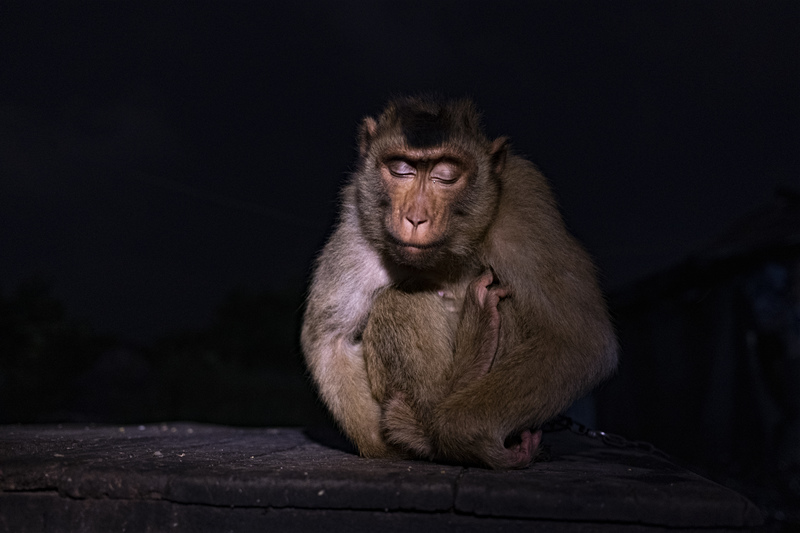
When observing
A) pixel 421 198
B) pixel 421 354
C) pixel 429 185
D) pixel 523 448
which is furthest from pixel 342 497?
pixel 429 185

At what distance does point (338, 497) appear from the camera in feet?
8.64

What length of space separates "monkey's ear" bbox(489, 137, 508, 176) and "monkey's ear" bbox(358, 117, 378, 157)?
25.0 inches

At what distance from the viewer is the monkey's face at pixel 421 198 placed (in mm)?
3088

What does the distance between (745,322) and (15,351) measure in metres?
11.7

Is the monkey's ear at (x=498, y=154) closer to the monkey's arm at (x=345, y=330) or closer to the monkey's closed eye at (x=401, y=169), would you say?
the monkey's closed eye at (x=401, y=169)

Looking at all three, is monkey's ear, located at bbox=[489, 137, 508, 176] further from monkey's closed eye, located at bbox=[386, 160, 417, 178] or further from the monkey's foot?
the monkey's foot

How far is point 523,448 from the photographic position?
10.4 feet

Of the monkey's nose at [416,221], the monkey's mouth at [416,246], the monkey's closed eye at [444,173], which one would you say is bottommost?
the monkey's mouth at [416,246]

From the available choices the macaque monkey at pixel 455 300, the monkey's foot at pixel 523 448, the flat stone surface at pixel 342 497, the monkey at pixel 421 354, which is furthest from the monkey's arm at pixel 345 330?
the monkey's foot at pixel 523 448

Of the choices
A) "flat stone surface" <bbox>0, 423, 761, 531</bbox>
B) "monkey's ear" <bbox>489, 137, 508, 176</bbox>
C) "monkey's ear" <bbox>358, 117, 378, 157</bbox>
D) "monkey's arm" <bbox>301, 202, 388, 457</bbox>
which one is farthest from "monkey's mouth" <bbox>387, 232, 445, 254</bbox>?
"flat stone surface" <bbox>0, 423, 761, 531</bbox>

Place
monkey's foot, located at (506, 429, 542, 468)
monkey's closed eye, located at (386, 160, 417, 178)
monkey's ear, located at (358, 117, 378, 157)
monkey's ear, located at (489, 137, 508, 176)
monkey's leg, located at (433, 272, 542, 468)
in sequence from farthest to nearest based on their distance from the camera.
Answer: monkey's ear, located at (358, 117, 378, 157)
monkey's ear, located at (489, 137, 508, 176)
monkey's closed eye, located at (386, 160, 417, 178)
monkey's foot, located at (506, 429, 542, 468)
monkey's leg, located at (433, 272, 542, 468)

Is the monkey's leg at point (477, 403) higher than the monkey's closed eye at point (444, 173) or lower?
lower

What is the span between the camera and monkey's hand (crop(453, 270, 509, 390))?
3193 mm

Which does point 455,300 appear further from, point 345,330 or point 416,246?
point 345,330
